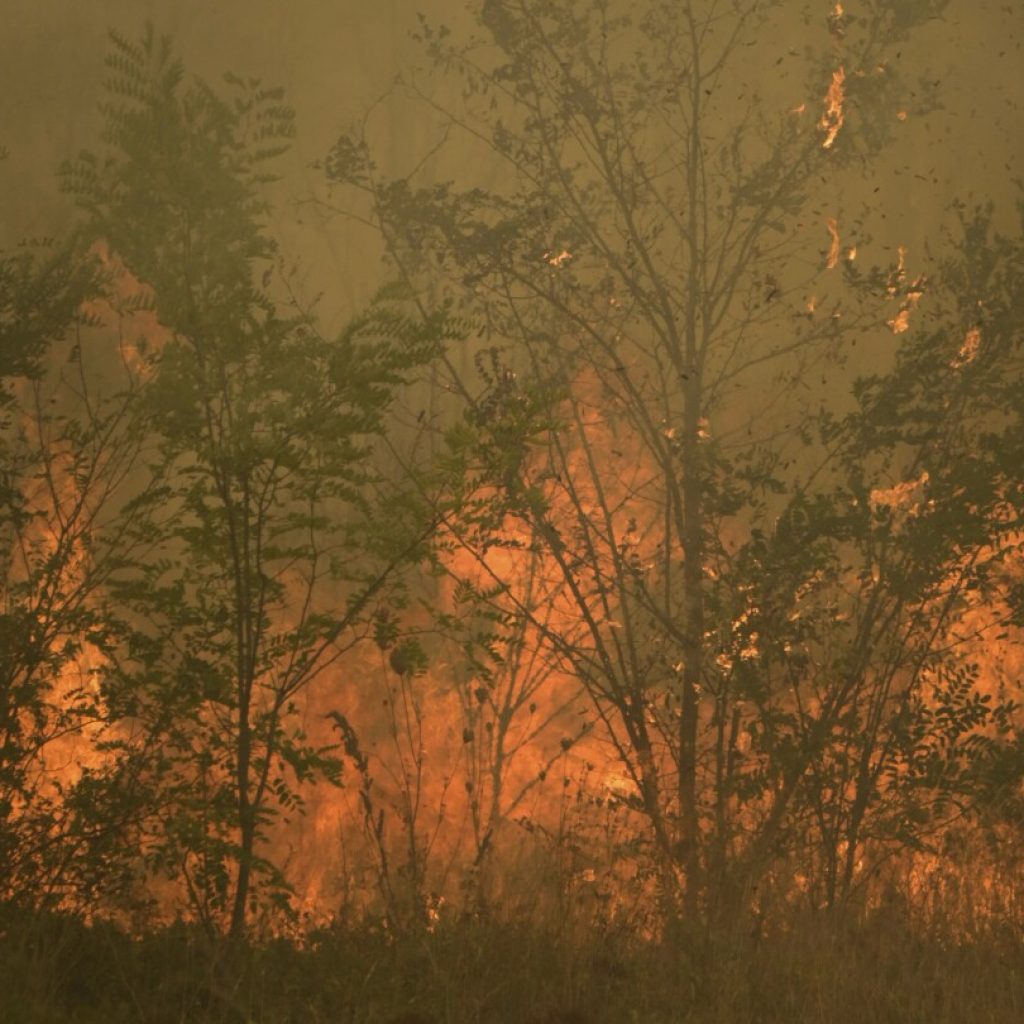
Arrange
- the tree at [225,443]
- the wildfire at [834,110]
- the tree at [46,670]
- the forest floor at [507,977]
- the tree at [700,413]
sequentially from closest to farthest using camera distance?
the forest floor at [507,977] < the tree at [225,443] < the tree at [46,670] < the tree at [700,413] < the wildfire at [834,110]

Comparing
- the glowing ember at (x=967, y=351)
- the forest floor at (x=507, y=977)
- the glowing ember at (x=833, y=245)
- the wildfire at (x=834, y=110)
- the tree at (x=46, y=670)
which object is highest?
the wildfire at (x=834, y=110)

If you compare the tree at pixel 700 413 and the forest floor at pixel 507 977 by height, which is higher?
the tree at pixel 700 413

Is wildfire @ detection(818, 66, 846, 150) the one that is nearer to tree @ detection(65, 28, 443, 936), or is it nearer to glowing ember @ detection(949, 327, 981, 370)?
glowing ember @ detection(949, 327, 981, 370)

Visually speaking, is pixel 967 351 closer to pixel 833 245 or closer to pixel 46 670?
pixel 833 245

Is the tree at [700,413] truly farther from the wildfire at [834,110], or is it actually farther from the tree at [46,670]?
the tree at [46,670]

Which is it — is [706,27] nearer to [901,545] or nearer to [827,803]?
[901,545]

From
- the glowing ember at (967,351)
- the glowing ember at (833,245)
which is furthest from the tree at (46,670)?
the glowing ember at (967,351)

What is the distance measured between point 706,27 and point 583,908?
4.86m

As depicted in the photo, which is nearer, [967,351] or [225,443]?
[225,443]

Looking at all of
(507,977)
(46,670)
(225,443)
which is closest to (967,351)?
(225,443)

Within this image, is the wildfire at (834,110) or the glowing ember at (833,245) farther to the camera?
the wildfire at (834,110)

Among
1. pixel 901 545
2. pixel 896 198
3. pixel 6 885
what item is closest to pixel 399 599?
pixel 6 885

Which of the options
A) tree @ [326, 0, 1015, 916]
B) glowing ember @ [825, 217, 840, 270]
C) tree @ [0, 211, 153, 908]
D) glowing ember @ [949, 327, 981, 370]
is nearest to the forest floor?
tree @ [0, 211, 153, 908]

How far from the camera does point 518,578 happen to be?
47.3ft
